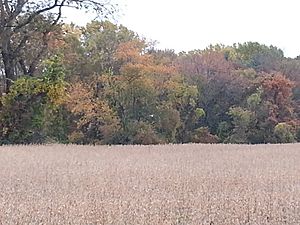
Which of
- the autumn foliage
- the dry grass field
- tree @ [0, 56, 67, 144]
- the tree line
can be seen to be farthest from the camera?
the autumn foliage

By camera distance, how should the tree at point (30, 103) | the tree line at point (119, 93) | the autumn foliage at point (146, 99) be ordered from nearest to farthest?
the tree at point (30, 103) → the tree line at point (119, 93) → the autumn foliage at point (146, 99)

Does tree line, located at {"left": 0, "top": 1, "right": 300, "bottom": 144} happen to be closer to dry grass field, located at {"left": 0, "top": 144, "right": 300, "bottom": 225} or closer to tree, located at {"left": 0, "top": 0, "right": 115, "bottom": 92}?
tree, located at {"left": 0, "top": 0, "right": 115, "bottom": 92}

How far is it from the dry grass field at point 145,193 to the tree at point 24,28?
34.2ft

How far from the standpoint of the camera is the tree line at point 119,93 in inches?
865

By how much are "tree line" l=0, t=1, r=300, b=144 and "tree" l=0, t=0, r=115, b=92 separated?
4 centimetres

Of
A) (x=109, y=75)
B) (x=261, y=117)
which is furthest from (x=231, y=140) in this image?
(x=109, y=75)

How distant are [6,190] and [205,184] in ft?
9.75

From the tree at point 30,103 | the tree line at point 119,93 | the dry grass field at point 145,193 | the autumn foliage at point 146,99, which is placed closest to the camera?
the dry grass field at point 145,193

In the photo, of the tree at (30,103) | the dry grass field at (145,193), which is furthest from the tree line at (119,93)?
the dry grass field at (145,193)

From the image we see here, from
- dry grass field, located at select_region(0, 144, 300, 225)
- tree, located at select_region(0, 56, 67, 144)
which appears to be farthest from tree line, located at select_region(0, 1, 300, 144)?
dry grass field, located at select_region(0, 144, 300, 225)

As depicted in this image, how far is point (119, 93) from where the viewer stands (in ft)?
94.1

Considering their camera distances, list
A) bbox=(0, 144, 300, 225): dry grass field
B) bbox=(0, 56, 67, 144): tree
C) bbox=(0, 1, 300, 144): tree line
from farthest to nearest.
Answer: bbox=(0, 1, 300, 144): tree line, bbox=(0, 56, 67, 144): tree, bbox=(0, 144, 300, 225): dry grass field

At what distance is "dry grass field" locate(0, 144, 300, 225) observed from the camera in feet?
18.7

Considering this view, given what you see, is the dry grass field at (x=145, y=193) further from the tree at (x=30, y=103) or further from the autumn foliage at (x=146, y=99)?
the autumn foliage at (x=146, y=99)
